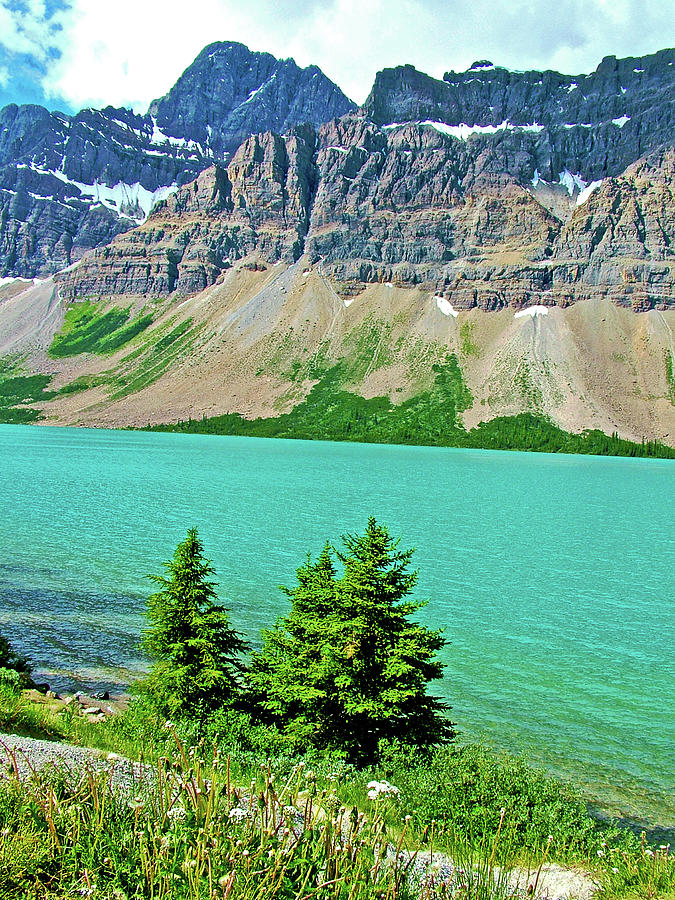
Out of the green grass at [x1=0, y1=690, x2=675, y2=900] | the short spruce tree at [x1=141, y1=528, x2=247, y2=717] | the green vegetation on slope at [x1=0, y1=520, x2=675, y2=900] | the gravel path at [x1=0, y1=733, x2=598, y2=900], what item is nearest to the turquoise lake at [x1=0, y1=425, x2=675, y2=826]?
the green vegetation on slope at [x1=0, y1=520, x2=675, y2=900]

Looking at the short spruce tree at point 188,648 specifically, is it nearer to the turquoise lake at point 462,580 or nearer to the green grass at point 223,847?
the green grass at point 223,847

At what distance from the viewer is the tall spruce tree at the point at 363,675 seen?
52.5ft

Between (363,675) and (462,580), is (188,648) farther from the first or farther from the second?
(462,580)

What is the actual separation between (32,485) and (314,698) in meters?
73.3

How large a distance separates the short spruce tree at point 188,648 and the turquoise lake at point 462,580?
8477 mm

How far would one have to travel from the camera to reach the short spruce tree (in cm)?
1738

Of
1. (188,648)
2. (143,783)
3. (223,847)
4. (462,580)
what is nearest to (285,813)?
(223,847)

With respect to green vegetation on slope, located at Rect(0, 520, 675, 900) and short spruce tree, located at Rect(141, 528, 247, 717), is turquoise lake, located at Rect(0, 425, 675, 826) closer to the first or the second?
green vegetation on slope, located at Rect(0, 520, 675, 900)

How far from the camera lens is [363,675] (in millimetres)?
16359

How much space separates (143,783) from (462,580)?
39.1 m

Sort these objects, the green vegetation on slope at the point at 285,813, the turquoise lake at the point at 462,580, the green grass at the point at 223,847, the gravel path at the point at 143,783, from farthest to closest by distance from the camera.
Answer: the turquoise lake at the point at 462,580 → the gravel path at the point at 143,783 → the green vegetation on slope at the point at 285,813 → the green grass at the point at 223,847

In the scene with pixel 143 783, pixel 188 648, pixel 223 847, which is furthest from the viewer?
pixel 188 648

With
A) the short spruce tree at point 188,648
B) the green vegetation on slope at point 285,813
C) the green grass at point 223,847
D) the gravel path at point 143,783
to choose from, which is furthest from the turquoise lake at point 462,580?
the green grass at point 223,847

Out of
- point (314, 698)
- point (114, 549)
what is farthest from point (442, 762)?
point (114, 549)
